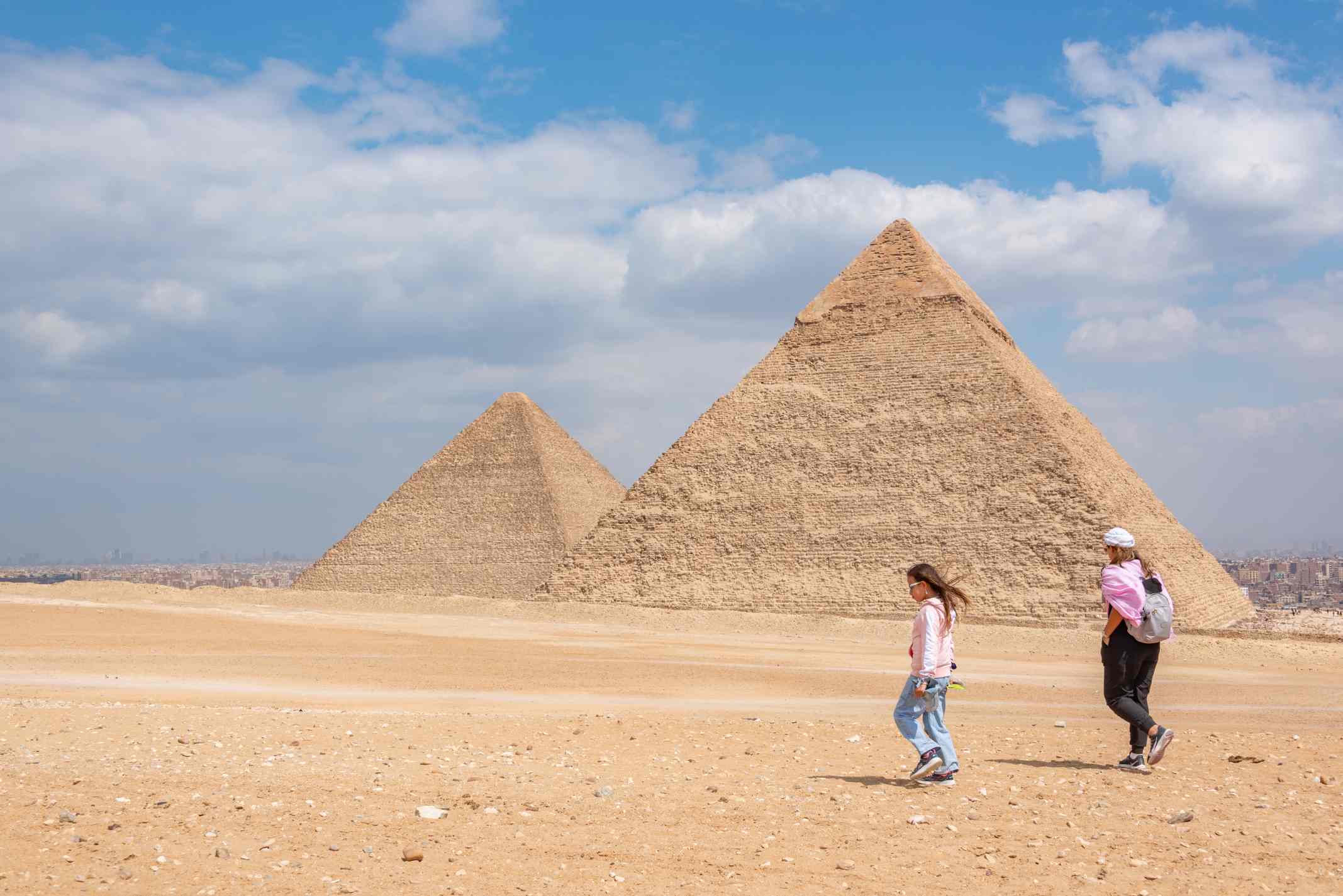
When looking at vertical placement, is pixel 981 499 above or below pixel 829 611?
above

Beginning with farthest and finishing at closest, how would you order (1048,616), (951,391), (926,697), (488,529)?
1. (488,529)
2. (951,391)
3. (1048,616)
4. (926,697)

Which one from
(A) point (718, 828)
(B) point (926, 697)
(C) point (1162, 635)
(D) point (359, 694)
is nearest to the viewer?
(A) point (718, 828)

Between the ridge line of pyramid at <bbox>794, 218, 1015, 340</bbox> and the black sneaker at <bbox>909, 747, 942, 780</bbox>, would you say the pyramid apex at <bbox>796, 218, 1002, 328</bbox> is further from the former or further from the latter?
the black sneaker at <bbox>909, 747, 942, 780</bbox>

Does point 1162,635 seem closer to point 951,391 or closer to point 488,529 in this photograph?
point 951,391

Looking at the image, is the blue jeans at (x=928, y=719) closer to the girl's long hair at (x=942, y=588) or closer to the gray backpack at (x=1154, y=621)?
the girl's long hair at (x=942, y=588)

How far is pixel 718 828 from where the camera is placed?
5.66 m

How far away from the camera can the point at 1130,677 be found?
24.6 ft

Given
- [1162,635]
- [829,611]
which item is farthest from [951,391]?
[1162,635]

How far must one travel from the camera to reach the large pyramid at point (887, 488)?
32000 mm

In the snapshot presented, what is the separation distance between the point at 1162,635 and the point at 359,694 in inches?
285

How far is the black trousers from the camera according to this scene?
7.41 m

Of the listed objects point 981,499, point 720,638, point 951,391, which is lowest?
point 720,638

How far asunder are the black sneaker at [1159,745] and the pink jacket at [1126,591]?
28.1 inches

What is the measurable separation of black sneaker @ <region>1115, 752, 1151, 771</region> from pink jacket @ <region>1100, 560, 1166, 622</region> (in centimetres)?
85
